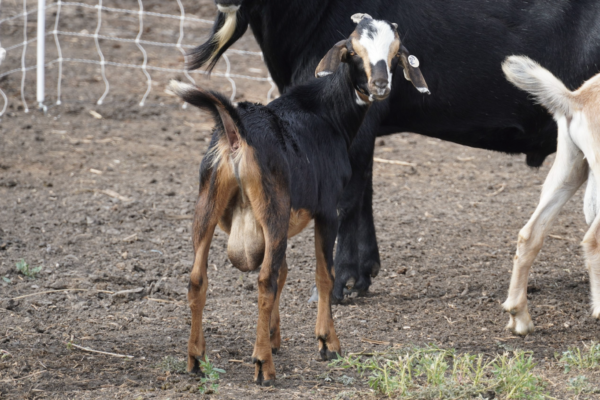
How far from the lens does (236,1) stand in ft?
14.5

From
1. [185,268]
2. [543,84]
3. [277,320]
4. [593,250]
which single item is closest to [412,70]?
[543,84]

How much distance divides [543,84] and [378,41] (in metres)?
0.93

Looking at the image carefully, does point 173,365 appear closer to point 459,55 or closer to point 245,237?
point 245,237

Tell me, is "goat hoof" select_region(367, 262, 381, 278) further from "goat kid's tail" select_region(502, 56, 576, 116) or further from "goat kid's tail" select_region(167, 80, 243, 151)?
"goat kid's tail" select_region(167, 80, 243, 151)

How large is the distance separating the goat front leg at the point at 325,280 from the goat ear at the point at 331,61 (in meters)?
0.72

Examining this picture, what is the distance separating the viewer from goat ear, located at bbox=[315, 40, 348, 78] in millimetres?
3848

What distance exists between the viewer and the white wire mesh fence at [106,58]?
984 centimetres

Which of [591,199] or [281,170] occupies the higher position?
[281,170]

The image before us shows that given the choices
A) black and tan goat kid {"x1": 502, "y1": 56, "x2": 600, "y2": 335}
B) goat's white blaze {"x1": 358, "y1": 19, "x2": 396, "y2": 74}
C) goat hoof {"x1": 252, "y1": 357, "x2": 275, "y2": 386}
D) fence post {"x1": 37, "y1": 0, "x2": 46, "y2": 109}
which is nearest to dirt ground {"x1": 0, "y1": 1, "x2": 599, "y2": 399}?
goat hoof {"x1": 252, "y1": 357, "x2": 275, "y2": 386}

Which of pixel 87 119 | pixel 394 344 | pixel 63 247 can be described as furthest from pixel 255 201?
pixel 87 119

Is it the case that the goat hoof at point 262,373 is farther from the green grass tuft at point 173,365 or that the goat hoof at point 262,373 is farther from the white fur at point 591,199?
the white fur at point 591,199

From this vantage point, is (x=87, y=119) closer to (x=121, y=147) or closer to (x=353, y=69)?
(x=121, y=147)

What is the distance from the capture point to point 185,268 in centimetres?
534

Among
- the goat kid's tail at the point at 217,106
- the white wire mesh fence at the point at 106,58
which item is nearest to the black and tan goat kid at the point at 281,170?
the goat kid's tail at the point at 217,106
